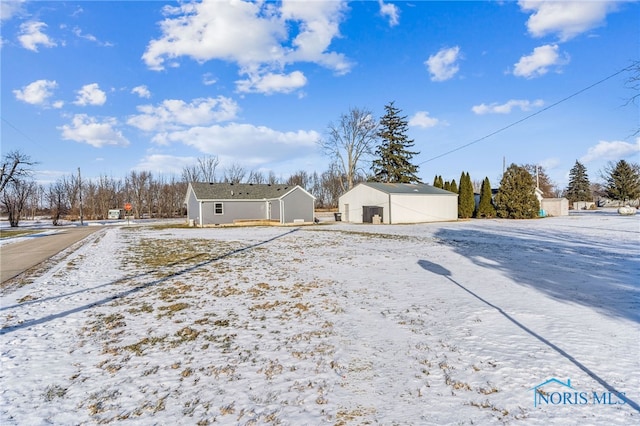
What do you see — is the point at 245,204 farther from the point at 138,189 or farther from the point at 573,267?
the point at 138,189

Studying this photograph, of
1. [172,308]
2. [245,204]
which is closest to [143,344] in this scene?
[172,308]

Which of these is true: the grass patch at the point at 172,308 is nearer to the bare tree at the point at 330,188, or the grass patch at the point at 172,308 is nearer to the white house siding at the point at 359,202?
the white house siding at the point at 359,202

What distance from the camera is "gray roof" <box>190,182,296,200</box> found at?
32619mm

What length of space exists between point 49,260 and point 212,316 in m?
10.1

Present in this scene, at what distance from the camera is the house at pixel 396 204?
30.3 metres

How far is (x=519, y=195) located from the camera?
110ft

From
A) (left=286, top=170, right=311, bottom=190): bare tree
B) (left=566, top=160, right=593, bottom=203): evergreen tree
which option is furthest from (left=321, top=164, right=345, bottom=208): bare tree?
(left=566, top=160, right=593, bottom=203): evergreen tree

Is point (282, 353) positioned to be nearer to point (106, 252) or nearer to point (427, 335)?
point (427, 335)

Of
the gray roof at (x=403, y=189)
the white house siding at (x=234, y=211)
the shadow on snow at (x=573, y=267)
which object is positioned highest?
the gray roof at (x=403, y=189)

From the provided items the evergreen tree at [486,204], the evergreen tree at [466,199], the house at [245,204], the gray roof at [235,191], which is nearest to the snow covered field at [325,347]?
the house at [245,204]

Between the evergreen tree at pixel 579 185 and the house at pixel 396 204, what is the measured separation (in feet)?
141

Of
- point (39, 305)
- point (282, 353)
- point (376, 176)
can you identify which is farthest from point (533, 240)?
point (376, 176)

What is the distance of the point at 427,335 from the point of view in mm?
4930

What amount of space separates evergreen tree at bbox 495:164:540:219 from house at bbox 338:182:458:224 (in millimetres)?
5065
